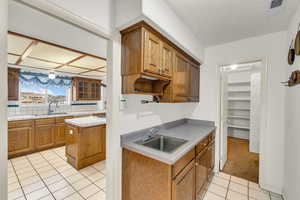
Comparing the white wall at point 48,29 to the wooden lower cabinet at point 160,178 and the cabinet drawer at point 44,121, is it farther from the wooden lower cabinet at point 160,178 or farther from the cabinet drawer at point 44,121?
the cabinet drawer at point 44,121

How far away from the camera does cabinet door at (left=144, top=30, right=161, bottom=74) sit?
49.9 inches

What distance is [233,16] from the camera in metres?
1.63

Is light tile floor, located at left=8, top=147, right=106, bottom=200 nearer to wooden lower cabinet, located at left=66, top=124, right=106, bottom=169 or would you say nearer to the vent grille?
wooden lower cabinet, located at left=66, top=124, right=106, bottom=169

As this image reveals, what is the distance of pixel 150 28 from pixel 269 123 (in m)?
2.29

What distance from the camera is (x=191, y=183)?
144cm

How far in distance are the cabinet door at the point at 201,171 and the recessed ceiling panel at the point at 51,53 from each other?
2.64m

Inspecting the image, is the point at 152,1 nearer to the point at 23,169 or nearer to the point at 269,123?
the point at 269,123

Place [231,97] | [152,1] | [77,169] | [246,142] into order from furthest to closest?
[231,97], [246,142], [77,169], [152,1]

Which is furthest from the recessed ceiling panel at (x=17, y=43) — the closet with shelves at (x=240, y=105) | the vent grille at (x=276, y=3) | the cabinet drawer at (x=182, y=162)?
the closet with shelves at (x=240, y=105)

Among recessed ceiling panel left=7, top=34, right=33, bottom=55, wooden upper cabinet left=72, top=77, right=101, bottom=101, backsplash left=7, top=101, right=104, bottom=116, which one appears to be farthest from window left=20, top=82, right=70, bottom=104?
recessed ceiling panel left=7, top=34, right=33, bottom=55

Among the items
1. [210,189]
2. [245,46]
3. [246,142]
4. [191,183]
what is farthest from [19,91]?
[246,142]

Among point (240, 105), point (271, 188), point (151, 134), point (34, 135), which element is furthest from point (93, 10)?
point (240, 105)

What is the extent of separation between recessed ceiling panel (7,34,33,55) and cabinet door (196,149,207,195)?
2816 millimetres

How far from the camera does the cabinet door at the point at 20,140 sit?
9.46 ft
